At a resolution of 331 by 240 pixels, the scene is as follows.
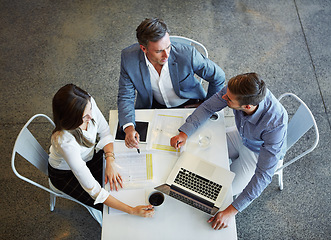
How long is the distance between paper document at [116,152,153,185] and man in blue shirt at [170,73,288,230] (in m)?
0.19

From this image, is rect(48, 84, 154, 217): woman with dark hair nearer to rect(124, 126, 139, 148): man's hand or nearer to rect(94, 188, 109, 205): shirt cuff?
rect(94, 188, 109, 205): shirt cuff

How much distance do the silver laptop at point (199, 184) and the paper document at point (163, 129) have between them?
0.46ft

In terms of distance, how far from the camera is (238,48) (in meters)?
3.06

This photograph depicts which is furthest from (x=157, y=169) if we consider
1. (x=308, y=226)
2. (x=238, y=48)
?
(x=238, y=48)

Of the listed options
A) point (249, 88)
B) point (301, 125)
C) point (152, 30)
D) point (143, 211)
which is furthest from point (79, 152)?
point (301, 125)

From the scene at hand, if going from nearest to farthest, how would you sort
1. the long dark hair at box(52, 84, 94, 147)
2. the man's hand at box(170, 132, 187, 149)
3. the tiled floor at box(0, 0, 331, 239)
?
the long dark hair at box(52, 84, 94, 147) → the man's hand at box(170, 132, 187, 149) → the tiled floor at box(0, 0, 331, 239)

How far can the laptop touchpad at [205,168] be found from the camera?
1515 millimetres

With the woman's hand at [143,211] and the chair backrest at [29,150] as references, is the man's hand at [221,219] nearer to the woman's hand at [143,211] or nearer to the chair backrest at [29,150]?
the woman's hand at [143,211]

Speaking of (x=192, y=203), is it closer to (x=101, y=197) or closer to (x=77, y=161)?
(x=101, y=197)

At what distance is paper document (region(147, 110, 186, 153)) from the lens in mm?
1648

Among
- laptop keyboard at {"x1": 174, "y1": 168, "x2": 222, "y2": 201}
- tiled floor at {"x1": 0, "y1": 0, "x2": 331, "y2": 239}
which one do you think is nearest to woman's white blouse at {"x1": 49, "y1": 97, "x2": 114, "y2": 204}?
laptop keyboard at {"x1": 174, "y1": 168, "x2": 222, "y2": 201}

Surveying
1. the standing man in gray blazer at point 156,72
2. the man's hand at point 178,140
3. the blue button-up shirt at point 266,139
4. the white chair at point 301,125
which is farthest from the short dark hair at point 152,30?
the white chair at point 301,125

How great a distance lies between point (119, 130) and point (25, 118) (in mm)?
1454

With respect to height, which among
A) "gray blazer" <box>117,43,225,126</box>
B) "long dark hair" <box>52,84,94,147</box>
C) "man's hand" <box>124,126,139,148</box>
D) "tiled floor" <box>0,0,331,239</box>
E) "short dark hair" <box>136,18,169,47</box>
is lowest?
"tiled floor" <box>0,0,331,239</box>
